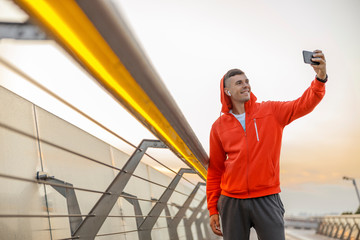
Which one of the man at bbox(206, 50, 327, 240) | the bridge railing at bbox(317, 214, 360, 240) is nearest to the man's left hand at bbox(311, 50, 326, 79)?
the man at bbox(206, 50, 327, 240)

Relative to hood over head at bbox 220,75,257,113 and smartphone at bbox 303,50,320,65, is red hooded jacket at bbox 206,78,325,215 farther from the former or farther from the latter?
smartphone at bbox 303,50,320,65

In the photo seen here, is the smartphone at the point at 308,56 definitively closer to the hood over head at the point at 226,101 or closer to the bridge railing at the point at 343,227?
the hood over head at the point at 226,101

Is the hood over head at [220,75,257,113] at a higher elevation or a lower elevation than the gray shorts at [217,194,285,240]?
higher

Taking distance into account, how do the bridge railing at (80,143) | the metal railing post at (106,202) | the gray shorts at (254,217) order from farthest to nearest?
the gray shorts at (254,217) → the metal railing post at (106,202) → the bridge railing at (80,143)

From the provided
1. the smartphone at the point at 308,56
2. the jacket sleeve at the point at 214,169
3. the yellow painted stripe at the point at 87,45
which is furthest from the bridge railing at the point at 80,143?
the smartphone at the point at 308,56

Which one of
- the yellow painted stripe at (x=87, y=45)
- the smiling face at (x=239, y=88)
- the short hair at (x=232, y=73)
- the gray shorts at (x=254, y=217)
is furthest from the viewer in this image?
the short hair at (x=232, y=73)

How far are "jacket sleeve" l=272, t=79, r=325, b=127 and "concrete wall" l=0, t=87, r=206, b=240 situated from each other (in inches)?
46.0

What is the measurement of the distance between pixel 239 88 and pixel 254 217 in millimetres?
895

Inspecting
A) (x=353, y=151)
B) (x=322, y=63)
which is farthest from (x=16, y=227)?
(x=353, y=151)

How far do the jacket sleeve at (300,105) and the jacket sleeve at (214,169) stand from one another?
1.56 ft

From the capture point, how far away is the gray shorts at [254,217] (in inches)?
102

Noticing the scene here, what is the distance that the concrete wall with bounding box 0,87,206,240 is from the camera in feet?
5.50

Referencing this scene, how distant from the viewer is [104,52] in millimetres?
1253

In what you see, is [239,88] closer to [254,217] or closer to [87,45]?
[254,217]
